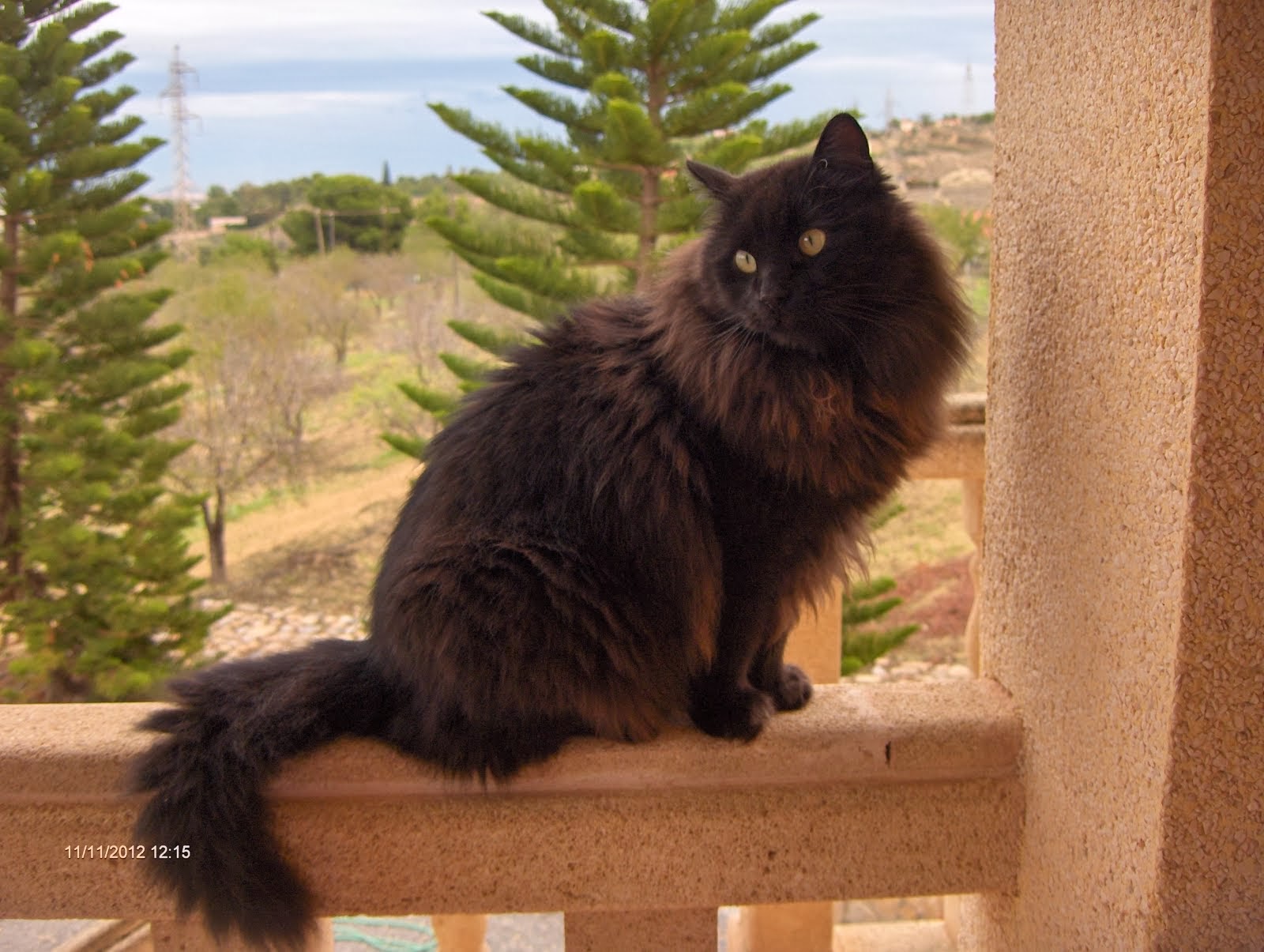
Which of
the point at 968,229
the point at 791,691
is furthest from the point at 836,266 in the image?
the point at 968,229

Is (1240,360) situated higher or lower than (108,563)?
higher

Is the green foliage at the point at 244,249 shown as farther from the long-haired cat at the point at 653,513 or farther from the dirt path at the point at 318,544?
the long-haired cat at the point at 653,513

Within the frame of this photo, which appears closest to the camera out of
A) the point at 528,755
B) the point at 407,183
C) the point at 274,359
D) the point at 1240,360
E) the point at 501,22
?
the point at 1240,360

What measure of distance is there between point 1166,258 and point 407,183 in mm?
4653

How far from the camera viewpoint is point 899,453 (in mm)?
1292

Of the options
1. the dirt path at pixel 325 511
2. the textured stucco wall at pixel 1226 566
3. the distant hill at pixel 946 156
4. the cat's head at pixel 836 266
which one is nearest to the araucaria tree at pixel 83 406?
the dirt path at pixel 325 511

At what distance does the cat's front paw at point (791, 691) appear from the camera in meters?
1.33

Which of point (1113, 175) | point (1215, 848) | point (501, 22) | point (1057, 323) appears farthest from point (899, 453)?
point (501, 22)

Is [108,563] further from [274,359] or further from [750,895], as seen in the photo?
[750,895]

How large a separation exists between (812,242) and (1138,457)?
52 cm

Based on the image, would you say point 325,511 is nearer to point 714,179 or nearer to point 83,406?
point 83,406

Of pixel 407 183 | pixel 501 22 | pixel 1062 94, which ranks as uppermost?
pixel 501 22

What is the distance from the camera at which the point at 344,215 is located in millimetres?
4539

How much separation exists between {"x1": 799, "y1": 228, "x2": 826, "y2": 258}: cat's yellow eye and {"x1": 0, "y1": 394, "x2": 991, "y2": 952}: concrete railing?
604 millimetres
